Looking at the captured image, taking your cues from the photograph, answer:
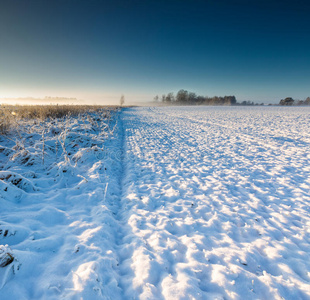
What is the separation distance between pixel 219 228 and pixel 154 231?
4.55 feet

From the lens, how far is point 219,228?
336 cm

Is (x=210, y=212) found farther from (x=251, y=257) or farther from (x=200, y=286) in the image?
(x=200, y=286)

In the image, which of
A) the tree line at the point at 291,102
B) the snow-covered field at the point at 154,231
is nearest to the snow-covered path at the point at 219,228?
the snow-covered field at the point at 154,231

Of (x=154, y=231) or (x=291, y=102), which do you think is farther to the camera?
(x=291, y=102)

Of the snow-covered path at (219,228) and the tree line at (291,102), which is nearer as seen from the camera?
the snow-covered path at (219,228)

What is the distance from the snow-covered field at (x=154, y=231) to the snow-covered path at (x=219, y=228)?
2 cm

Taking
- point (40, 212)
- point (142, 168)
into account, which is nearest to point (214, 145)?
point (142, 168)

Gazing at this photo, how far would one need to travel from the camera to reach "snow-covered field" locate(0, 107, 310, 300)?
215 centimetres

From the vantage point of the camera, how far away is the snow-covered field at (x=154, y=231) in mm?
2154

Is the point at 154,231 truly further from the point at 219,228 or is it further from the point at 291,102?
the point at 291,102

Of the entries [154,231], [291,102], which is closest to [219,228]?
[154,231]

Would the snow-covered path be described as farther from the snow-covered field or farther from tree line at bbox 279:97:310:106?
tree line at bbox 279:97:310:106

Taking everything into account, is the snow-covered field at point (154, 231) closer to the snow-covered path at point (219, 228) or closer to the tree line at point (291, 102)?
the snow-covered path at point (219, 228)

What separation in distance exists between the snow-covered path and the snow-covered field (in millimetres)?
17
